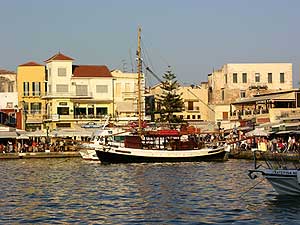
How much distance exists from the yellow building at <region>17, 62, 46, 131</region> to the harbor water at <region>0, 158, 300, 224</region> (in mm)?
46700

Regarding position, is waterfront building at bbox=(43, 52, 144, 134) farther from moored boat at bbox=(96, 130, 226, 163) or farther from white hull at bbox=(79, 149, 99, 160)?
moored boat at bbox=(96, 130, 226, 163)

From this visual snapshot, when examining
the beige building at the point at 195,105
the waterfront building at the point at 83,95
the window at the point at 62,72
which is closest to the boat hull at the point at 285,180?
the waterfront building at the point at 83,95

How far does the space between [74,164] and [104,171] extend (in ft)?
36.3

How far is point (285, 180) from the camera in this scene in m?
34.1

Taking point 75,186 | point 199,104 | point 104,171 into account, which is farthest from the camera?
point 199,104

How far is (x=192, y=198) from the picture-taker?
37.0 meters

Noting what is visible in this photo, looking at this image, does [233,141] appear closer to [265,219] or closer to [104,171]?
[104,171]

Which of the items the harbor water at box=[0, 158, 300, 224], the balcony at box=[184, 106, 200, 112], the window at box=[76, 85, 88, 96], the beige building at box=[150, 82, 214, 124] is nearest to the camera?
the harbor water at box=[0, 158, 300, 224]

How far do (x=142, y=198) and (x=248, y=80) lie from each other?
7317 centimetres

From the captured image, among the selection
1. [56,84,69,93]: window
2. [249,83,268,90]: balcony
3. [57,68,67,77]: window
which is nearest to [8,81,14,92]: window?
[57,68,67,77]: window

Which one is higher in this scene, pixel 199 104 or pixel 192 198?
pixel 199 104

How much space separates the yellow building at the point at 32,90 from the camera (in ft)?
342

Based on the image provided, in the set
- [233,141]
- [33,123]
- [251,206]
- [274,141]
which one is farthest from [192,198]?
[33,123]

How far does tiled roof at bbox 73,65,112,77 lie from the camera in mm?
105625
